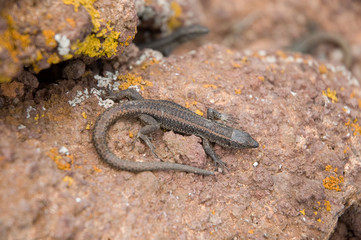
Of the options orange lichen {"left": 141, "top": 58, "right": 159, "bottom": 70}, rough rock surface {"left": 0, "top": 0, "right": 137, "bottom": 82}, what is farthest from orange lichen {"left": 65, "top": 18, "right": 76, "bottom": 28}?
orange lichen {"left": 141, "top": 58, "right": 159, "bottom": 70}

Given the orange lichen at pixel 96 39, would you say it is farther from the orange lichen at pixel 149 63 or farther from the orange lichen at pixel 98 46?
the orange lichen at pixel 149 63

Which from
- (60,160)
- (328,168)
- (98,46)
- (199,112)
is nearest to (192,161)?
(199,112)

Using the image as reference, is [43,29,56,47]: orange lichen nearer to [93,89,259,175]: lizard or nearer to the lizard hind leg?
[93,89,259,175]: lizard

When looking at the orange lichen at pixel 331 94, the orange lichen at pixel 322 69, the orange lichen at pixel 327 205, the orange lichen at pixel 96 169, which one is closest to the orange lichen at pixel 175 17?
the orange lichen at pixel 322 69

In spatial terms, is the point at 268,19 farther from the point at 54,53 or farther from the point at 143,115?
the point at 54,53

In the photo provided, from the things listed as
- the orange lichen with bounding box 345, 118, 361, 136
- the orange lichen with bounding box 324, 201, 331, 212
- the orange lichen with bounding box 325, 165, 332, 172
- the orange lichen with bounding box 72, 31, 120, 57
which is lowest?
the orange lichen with bounding box 324, 201, 331, 212
